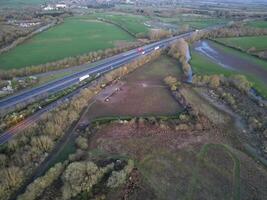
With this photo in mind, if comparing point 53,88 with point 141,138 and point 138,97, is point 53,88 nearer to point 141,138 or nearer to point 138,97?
point 138,97

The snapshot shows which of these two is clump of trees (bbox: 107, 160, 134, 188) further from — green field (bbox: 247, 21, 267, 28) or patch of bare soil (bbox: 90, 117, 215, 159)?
green field (bbox: 247, 21, 267, 28)

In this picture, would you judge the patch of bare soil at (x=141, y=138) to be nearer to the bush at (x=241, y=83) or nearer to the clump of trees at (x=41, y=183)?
the clump of trees at (x=41, y=183)

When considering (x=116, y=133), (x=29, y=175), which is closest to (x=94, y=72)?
(x=116, y=133)

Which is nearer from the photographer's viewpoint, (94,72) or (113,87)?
(113,87)

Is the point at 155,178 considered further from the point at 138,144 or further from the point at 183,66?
the point at 183,66

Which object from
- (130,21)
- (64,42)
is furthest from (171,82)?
(130,21)

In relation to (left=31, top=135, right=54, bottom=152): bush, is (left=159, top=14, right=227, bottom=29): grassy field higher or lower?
higher

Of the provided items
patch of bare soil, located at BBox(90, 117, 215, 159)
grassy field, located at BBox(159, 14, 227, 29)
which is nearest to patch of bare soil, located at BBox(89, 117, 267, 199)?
patch of bare soil, located at BBox(90, 117, 215, 159)
